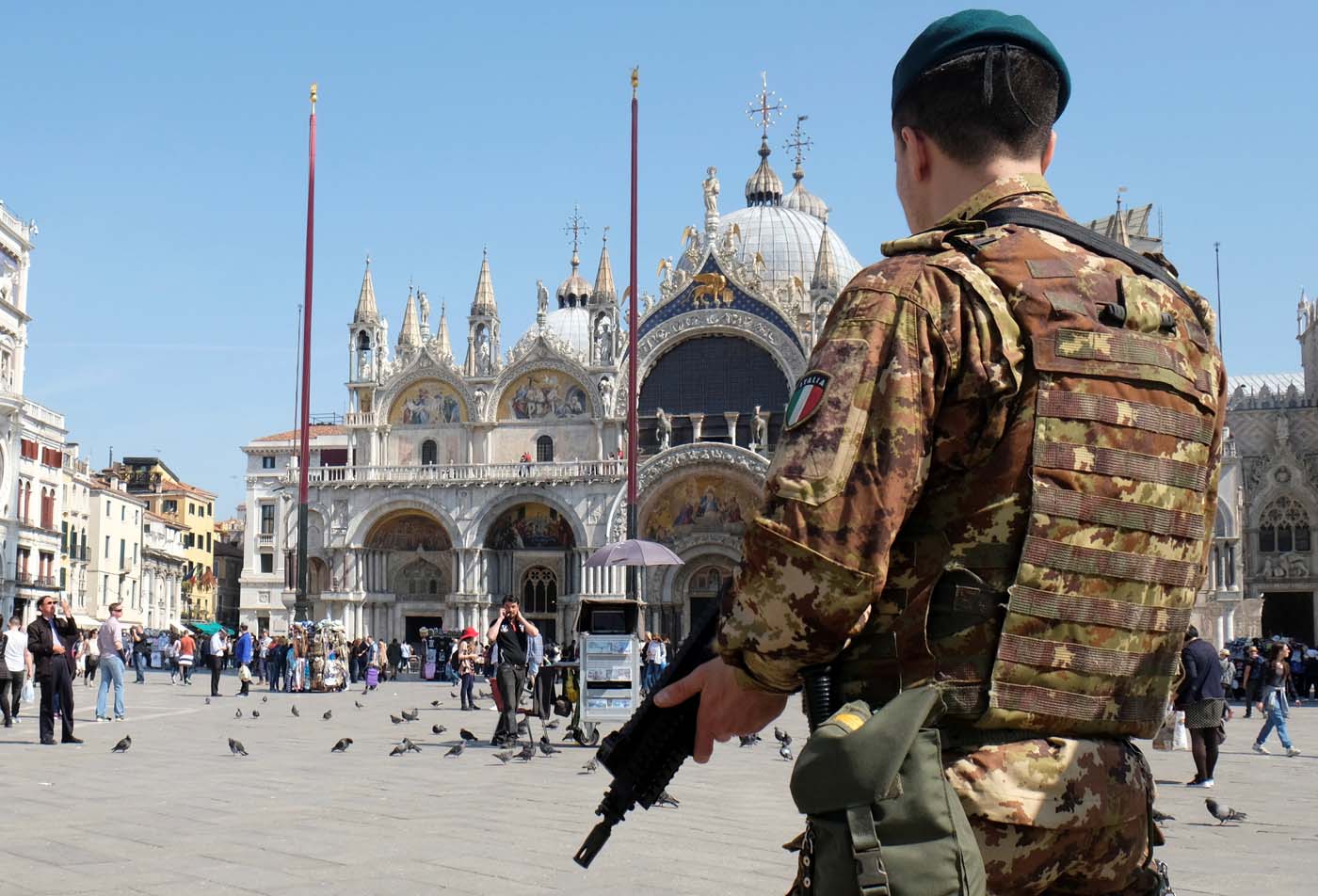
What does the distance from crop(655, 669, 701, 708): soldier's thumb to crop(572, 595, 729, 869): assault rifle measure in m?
0.02

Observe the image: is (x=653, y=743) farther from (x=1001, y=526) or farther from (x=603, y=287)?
(x=603, y=287)

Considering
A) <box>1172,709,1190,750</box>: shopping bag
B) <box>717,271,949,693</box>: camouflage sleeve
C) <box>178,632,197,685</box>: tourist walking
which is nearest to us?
<box>717,271,949,693</box>: camouflage sleeve

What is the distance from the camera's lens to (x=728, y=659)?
7.23ft

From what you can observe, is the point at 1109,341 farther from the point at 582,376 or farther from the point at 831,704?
the point at 582,376

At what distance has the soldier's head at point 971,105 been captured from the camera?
2.38 m

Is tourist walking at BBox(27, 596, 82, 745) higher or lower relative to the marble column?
lower

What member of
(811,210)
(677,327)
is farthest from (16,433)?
(811,210)

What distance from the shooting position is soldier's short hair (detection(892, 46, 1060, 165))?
2.37 meters

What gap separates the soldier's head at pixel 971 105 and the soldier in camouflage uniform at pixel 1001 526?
11 millimetres

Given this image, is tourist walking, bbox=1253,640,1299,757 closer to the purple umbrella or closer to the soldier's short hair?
the purple umbrella

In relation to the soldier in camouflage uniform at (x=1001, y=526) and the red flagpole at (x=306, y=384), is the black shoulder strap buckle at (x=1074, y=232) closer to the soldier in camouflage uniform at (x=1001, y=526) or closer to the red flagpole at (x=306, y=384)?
the soldier in camouflage uniform at (x=1001, y=526)

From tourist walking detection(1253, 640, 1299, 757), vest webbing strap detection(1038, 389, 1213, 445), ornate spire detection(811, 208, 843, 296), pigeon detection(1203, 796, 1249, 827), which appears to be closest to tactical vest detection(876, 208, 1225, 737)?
vest webbing strap detection(1038, 389, 1213, 445)

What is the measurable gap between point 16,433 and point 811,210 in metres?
31.7

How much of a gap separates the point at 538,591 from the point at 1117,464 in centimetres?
4140
